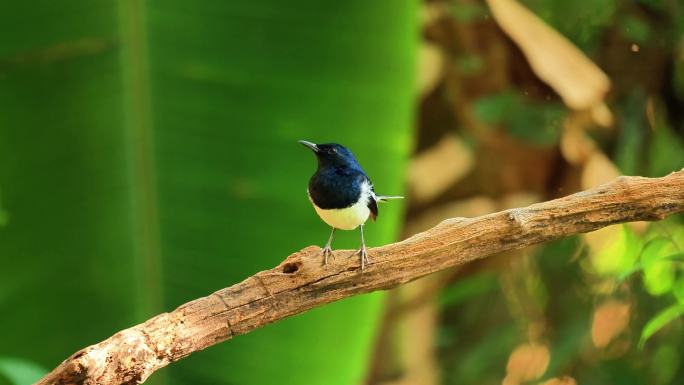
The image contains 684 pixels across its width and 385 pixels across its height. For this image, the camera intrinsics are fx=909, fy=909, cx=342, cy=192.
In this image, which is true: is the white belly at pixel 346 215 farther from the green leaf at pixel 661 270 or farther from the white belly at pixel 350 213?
the green leaf at pixel 661 270

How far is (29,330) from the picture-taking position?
1.45 meters

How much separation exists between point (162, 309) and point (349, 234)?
1.04 feet

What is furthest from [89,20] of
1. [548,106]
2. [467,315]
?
[467,315]

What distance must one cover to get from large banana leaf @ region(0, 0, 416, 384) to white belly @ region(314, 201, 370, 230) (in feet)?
1.15

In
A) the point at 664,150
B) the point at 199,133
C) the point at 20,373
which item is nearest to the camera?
the point at 20,373

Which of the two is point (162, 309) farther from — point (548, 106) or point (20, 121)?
point (548, 106)

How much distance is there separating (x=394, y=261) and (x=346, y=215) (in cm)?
8

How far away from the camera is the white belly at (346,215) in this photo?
0.93m

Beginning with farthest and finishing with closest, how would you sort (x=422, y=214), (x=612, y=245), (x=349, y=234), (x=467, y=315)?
(x=467, y=315) < (x=422, y=214) < (x=612, y=245) < (x=349, y=234)

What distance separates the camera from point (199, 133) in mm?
1356

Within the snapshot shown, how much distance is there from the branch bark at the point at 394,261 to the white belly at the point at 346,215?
0.06m

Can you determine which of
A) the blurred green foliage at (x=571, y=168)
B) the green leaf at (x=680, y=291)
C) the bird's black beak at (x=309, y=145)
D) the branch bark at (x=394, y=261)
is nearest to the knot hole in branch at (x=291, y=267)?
the branch bark at (x=394, y=261)

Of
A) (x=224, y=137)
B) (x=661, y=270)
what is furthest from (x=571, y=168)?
(x=224, y=137)

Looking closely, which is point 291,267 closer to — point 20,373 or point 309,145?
point 309,145
